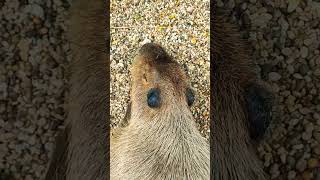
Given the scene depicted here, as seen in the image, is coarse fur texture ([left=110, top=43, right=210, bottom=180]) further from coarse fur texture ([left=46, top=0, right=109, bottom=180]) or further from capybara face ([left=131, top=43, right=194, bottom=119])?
coarse fur texture ([left=46, top=0, right=109, bottom=180])

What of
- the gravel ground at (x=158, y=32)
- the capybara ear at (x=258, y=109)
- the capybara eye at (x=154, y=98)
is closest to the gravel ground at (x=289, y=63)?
the capybara ear at (x=258, y=109)

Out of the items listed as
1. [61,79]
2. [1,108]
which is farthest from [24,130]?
[61,79]

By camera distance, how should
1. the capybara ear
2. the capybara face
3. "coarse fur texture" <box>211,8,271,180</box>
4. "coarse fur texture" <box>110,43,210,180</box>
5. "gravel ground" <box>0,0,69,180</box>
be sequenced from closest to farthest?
"coarse fur texture" <box>110,43,210,180</box> → the capybara face → "coarse fur texture" <box>211,8,271,180</box> → the capybara ear → "gravel ground" <box>0,0,69,180</box>

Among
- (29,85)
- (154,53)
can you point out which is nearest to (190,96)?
(154,53)

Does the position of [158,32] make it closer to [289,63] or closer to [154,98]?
[154,98]

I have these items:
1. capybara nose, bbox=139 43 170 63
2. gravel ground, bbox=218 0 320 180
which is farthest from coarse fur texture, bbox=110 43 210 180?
gravel ground, bbox=218 0 320 180

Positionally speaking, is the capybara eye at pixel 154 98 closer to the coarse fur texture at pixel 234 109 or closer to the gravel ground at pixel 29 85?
the coarse fur texture at pixel 234 109

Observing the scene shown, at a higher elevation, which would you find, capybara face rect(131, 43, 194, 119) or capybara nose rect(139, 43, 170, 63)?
capybara nose rect(139, 43, 170, 63)

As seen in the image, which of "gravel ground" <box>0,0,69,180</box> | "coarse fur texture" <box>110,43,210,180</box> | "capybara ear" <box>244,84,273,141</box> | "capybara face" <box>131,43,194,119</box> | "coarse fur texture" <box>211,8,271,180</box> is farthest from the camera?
"gravel ground" <box>0,0,69,180</box>
